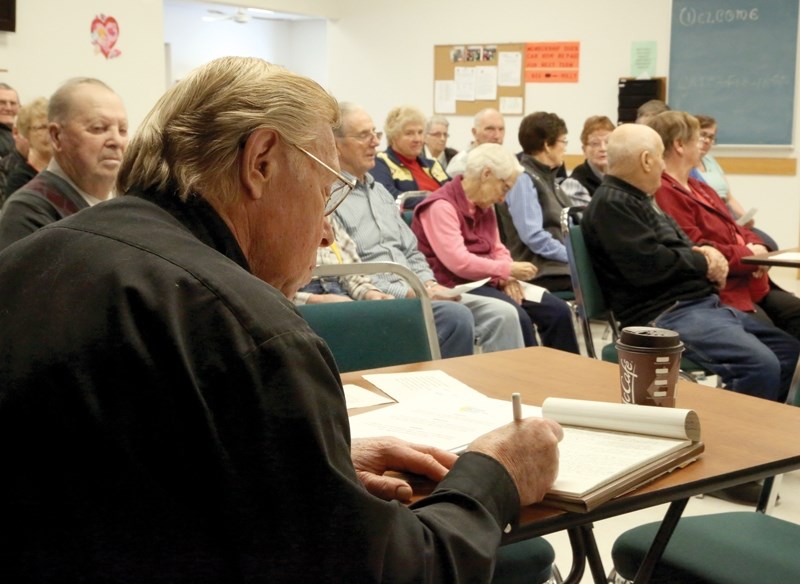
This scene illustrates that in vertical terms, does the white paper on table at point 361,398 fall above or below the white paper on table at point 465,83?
below

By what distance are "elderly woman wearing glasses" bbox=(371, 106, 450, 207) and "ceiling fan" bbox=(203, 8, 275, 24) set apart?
453 cm

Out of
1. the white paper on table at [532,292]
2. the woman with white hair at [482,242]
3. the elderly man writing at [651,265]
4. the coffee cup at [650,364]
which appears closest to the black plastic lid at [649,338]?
the coffee cup at [650,364]

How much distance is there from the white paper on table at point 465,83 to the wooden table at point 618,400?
7833 mm

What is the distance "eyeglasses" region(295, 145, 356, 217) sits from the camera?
1067mm

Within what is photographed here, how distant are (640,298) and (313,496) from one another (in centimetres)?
281

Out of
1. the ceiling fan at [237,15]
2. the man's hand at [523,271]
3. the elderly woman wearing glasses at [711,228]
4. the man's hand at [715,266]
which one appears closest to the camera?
the man's hand at [715,266]

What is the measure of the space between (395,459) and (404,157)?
540cm

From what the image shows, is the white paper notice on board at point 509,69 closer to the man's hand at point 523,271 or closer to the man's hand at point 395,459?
the man's hand at point 523,271

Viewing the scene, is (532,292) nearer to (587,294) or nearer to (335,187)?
(587,294)

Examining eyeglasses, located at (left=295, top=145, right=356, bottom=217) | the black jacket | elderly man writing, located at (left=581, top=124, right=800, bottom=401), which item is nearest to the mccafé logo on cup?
eyeglasses, located at (left=295, top=145, right=356, bottom=217)

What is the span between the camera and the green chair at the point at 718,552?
1.60 m

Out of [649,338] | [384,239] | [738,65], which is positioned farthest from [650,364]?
[738,65]

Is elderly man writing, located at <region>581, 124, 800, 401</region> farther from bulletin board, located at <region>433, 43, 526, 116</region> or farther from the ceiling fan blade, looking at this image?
the ceiling fan blade

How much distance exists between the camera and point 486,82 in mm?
9531
